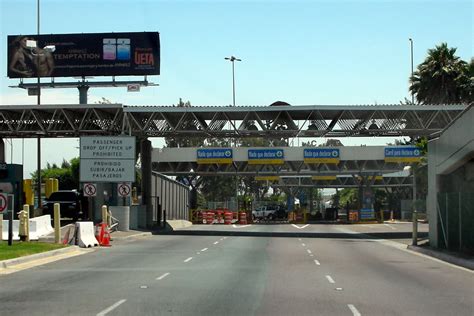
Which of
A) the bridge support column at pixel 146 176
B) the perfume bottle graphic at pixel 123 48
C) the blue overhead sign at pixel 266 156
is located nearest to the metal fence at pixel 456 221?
the bridge support column at pixel 146 176

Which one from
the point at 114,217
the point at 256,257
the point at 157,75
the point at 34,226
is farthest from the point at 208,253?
the point at 157,75

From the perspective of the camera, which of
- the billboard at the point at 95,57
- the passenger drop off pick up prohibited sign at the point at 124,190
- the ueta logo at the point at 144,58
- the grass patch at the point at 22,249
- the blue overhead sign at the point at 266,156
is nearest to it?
the grass patch at the point at 22,249

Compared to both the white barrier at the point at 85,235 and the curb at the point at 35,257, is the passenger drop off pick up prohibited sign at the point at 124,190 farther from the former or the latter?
the curb at the point at 35,257

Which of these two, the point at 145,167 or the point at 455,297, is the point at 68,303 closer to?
the point at 455,297

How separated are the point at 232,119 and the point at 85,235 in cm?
1629

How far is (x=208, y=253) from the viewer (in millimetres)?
24453

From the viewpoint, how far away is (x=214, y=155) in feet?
189

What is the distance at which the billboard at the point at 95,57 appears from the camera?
156ft

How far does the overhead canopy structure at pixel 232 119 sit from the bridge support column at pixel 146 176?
2656 mm

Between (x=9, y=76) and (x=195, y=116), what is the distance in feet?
55.2

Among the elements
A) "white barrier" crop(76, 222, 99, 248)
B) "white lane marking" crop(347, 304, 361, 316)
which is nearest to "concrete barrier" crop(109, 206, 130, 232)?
"white barrier" crop(76, 222, 99, 248)

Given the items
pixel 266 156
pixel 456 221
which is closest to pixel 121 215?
pixel 456 221

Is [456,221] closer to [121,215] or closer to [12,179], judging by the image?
[121,215]

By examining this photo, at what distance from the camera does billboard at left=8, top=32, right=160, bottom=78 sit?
1871 inches
